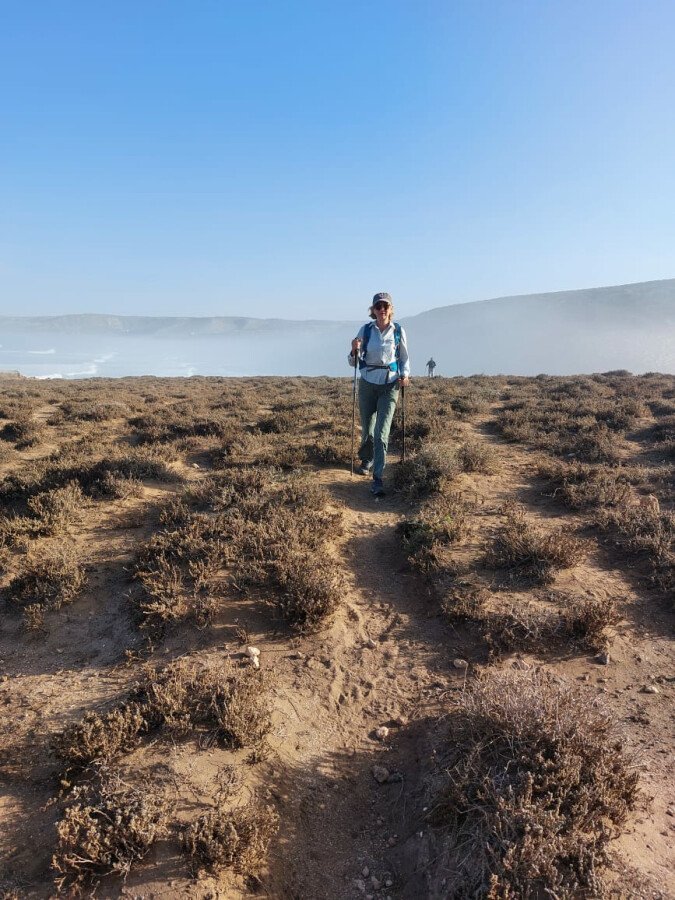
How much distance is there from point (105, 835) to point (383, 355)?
5.96 metres

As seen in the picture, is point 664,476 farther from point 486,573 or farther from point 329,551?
point 329,551

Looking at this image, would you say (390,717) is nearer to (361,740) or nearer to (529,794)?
(361,740)

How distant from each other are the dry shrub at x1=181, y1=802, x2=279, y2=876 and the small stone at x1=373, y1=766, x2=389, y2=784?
78cm

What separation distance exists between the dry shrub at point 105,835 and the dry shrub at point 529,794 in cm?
161

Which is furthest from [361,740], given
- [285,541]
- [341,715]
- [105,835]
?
[285,541]

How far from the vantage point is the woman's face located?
21.8ft

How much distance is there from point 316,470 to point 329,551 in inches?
109

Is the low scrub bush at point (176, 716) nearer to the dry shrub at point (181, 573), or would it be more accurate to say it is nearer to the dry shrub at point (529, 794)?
the dry shrub at point (181, 573)

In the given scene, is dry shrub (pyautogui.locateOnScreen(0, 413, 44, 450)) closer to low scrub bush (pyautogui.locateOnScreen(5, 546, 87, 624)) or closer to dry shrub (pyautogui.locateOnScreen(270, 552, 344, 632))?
low scrub bush (pyautogui.locateOnScreen(5, 546, 87, 624))

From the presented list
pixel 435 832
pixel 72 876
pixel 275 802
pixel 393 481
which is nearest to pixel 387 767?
pixel 435 832

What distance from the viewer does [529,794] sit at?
223 centimetres

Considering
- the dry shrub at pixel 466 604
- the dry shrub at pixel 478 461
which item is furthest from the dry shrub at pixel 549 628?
the dry shrub at pixel 478 461

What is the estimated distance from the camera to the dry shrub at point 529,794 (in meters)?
2.05

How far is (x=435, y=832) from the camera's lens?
2.48 metres
